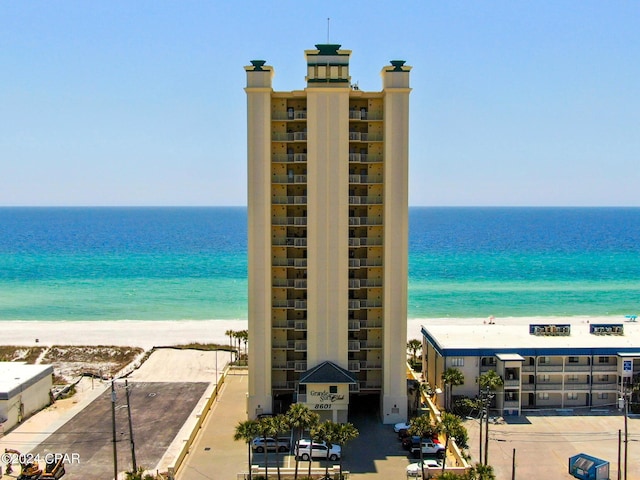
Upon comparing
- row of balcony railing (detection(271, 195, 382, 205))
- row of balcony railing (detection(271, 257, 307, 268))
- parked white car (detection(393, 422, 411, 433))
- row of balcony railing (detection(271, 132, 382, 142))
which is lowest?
parked white car (detection(393, 422, 411, 433))

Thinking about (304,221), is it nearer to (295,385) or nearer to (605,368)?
(295,385)

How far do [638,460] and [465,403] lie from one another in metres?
11.7

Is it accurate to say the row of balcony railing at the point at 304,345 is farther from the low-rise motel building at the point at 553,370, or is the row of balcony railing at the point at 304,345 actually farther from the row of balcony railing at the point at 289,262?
the low-rise motel building at the point at 553,370

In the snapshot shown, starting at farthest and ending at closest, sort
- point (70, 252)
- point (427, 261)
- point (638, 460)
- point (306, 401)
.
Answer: point (70, 252)
point (427, 261)
point (306, 401)
point (638, 460)

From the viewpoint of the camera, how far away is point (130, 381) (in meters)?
53.1

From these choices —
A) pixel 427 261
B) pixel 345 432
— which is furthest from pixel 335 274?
pixel 427 261

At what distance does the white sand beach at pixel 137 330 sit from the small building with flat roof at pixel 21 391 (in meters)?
21.2

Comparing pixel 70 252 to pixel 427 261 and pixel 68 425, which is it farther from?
pixel 68 425

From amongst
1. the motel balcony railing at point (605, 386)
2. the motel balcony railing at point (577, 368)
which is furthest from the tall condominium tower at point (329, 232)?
the motel balcony railing at point (605, 386)

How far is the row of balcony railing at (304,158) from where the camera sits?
4119cm

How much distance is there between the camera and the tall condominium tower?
39.8 metres

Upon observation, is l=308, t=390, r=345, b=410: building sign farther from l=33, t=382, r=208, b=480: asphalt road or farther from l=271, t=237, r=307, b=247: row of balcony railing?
l=271, t=237, r=307, b=247: row of balcony railing

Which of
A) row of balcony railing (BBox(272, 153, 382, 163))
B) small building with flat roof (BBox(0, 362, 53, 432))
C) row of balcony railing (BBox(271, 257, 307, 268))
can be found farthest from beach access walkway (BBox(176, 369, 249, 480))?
row of balcony railing (BBox(272, 153, 382, 163))

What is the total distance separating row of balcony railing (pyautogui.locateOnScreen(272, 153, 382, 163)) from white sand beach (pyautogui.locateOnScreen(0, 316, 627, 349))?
34991mm
